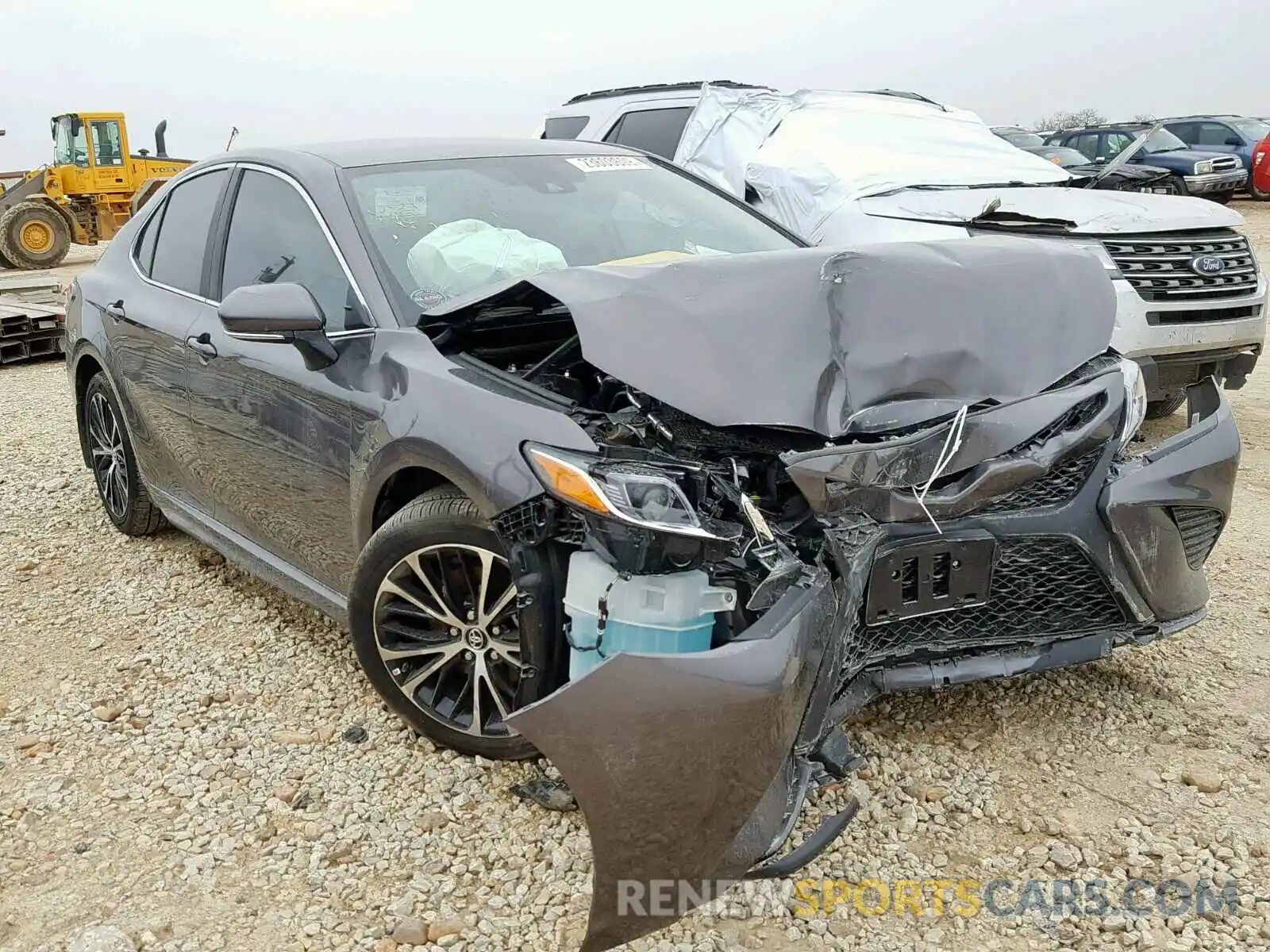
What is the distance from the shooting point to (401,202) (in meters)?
3.30

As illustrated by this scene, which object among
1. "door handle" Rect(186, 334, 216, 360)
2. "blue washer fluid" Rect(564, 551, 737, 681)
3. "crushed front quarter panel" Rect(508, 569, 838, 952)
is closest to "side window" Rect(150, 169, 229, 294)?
"door handle" Rect(186, 334, 216, 360)

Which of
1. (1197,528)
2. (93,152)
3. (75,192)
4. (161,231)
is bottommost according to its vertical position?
(75,192)

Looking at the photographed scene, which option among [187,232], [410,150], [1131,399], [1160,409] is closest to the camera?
[1131,399]

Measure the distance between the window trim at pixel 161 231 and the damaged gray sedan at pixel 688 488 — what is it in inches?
25.0

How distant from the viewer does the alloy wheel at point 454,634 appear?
2639 millimetres

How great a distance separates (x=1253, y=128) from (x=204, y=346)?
2323cm

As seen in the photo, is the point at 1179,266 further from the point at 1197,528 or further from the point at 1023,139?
the point at 1023,139

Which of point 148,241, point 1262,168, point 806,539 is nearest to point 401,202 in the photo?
point 148,241

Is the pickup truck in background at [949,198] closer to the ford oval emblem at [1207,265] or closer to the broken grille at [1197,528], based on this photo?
the ford oval emblem at [1207,265]

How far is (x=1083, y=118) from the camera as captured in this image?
6050cm

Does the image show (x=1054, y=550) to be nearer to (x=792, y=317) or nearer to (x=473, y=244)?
(x=792, y=317)

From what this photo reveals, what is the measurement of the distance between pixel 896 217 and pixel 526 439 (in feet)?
12.6

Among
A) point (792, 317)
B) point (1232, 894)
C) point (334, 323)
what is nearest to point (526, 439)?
point (792, 317)

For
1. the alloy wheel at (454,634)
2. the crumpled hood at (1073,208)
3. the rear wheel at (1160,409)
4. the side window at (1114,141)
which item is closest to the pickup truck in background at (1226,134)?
the side window at (1114,141)
